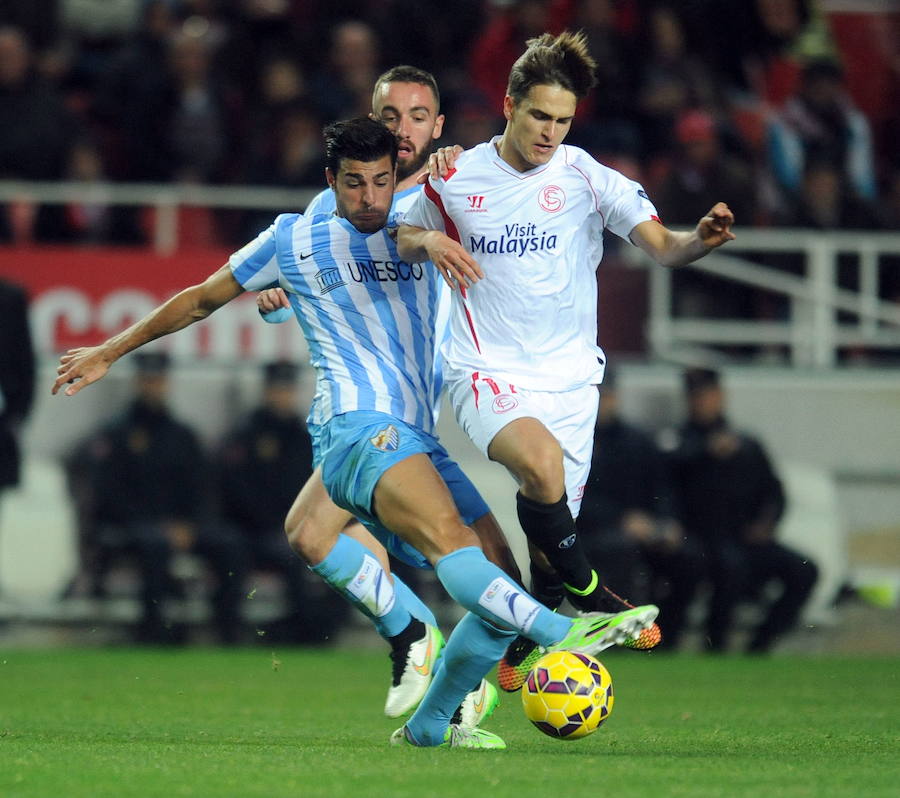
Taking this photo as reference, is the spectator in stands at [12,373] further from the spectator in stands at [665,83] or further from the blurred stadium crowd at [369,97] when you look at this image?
the spectator in stands at [665,83]

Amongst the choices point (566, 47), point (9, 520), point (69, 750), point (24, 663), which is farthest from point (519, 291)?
point (9, 520)

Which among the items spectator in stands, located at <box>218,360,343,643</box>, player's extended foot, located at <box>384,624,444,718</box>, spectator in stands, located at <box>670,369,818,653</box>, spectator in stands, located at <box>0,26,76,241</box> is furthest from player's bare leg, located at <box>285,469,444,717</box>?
spectator in stands, located at <box>0,26,76,241</box>

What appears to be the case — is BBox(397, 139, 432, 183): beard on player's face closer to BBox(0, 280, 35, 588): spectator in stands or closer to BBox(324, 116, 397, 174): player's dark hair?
BBox(324, 116, 397, 174): player's dark hair

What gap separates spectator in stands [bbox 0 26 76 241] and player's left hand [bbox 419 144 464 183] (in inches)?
276

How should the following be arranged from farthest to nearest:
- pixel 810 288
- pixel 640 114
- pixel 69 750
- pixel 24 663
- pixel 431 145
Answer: pixel 640 114 < pixel 810 288 < pixel 24 663 < pixel 431 145 < pixel 69 750

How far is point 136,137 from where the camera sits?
14367 mm

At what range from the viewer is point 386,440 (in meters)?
7.02

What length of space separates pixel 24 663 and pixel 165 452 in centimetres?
205

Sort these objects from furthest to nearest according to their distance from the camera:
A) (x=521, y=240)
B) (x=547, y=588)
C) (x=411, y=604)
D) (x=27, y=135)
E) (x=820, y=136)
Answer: (x=820, y=136)
(x=27, y=135)
(x=411, y=604)
(x=547, y=588)
(x=521, y=240)

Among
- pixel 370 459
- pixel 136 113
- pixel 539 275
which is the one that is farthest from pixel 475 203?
pixel 136 113

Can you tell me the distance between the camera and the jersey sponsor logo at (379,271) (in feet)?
24.3

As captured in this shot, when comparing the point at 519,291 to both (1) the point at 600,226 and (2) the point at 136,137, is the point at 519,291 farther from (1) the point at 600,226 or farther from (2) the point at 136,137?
(2) the point at 136,137

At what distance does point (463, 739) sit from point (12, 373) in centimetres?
591

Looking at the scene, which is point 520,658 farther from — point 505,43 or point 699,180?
point 505,43
